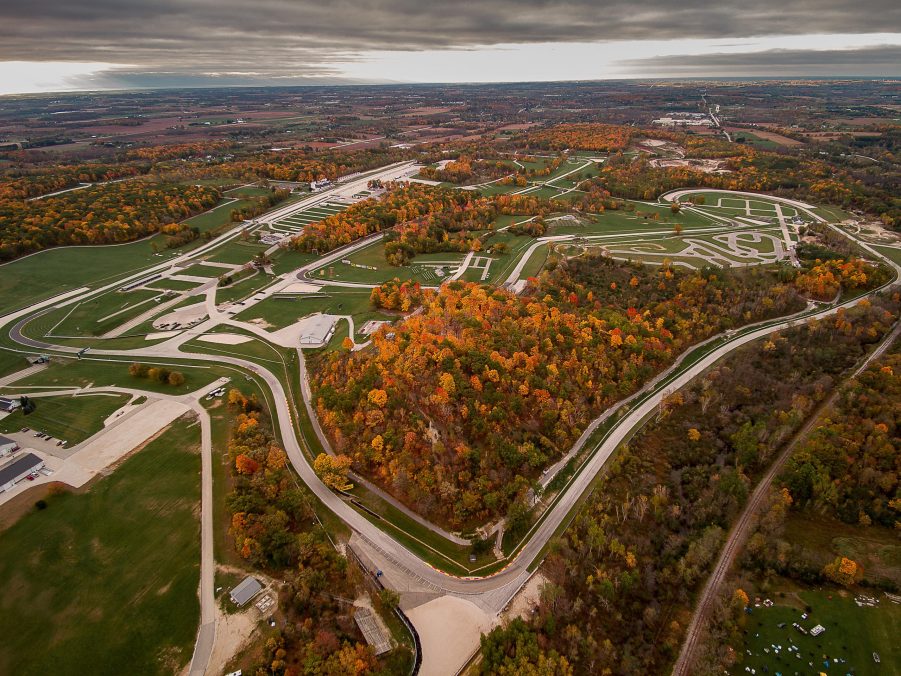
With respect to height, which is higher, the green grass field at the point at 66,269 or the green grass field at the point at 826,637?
the green grass field at the point at 66,269

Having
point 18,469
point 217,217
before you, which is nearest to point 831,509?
point 18,469

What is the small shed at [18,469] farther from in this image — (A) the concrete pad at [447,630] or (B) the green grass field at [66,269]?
(B) the green grass field at [66,269]

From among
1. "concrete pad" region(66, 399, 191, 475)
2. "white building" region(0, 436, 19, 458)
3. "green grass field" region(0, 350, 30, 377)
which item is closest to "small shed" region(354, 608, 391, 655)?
"concrete pad" region(66, 399, 191, 475)

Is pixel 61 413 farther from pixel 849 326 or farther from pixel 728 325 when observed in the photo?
pixel 849 326

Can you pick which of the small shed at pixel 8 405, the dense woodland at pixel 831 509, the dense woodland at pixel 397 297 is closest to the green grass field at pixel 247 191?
the dense woodland at pixel 397 297

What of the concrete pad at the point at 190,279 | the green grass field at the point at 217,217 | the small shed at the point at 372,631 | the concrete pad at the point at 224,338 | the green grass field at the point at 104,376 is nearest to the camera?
the small shed at the point at 372,631

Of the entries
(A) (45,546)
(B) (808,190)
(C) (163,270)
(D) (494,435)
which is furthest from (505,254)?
(B) (808,190)
